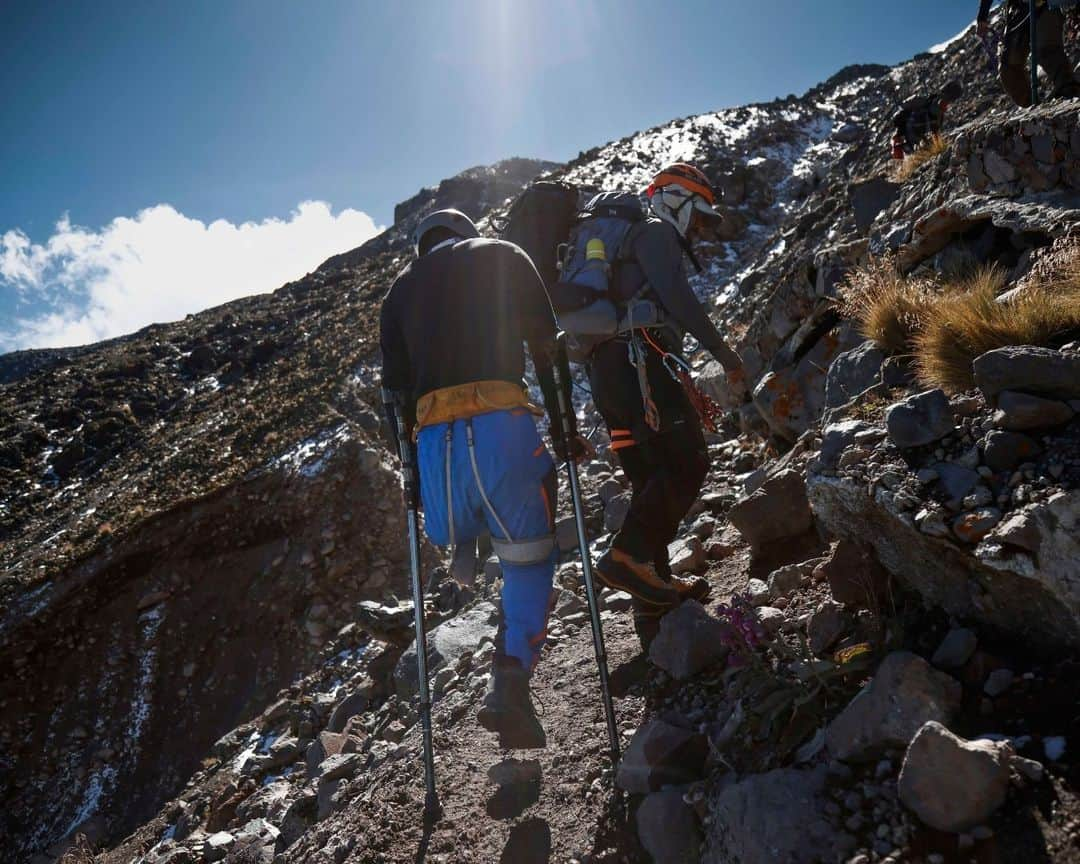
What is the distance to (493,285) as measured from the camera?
323 cm

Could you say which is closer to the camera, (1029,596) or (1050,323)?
(1029,596)

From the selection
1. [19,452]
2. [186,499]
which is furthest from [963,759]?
[19,452]

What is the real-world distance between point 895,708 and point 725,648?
1.25 metres

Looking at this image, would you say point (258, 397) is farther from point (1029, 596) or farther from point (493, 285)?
point (1029, 596)

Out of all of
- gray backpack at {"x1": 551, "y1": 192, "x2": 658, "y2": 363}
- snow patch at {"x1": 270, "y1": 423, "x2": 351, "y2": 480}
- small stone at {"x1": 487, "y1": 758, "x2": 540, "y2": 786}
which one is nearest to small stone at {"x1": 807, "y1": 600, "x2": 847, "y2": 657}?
small stone at {"x1": 487, "y1": 758, "x2": 540, "y2": 786}

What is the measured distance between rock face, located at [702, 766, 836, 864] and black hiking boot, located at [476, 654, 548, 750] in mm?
1044

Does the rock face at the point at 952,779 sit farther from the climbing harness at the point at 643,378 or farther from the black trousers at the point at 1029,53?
the black trousers at the point at 1029,53

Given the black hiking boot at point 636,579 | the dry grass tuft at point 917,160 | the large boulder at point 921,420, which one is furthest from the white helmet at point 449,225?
the dry grass tuft at point 917,160

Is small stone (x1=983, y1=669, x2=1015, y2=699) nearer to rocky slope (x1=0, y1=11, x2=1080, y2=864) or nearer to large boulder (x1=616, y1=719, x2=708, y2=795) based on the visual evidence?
rocky slope (x1=0, y1=11, x2=1080, y2=864)

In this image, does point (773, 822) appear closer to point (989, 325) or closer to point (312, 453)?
point (989, 325)

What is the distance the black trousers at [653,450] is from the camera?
11.5 ft

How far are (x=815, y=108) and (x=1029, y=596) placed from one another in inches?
2138

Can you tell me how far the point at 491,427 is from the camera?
10.1 ft

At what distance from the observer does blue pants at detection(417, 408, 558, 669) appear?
9.98 feet
